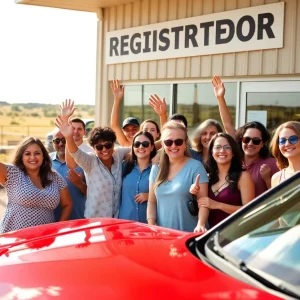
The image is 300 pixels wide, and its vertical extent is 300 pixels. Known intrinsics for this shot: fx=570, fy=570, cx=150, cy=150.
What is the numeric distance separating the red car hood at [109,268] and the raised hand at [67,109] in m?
2.38

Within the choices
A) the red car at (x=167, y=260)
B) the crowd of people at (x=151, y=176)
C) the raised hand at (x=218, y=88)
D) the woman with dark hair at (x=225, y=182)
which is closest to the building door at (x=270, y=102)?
the raised hand at (x=218, y=88)

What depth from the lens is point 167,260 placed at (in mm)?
2555

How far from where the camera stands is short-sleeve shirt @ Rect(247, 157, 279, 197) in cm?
490

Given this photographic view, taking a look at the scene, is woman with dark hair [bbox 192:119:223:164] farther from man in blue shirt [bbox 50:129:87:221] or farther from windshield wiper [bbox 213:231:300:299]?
windshield wiper [bbox 213:231:300:299]

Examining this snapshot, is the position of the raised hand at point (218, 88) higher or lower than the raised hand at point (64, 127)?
higher

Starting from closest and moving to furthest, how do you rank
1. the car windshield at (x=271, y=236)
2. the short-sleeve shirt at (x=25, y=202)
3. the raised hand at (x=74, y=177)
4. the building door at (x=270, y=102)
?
1. the car windshield at (x=271, y=236)
2. the short-sleeve shirt at (x=25, y=202)
3. the raised hand at (x=74, y=177)
4. the building door at (x=270, y=102)

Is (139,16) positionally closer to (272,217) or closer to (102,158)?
(102,158)

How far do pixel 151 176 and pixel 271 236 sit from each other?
218cm

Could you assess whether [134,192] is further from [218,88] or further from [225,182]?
[218,88]

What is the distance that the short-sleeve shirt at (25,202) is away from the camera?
15.8ft

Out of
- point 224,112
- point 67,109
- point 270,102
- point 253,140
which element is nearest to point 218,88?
point 224,112

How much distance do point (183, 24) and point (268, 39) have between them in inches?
68.5

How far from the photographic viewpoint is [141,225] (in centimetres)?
338

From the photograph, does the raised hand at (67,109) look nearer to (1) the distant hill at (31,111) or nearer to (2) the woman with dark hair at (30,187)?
(2) the woman with dark hair at (30,187)
